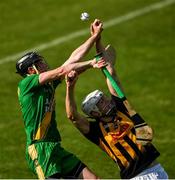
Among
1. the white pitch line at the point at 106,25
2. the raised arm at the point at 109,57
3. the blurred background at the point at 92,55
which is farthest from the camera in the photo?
the white pitch line at the point at 106,25

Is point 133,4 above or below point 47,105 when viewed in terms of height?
above

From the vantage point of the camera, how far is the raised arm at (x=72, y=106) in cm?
1252

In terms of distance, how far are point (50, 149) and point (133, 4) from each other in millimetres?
12912

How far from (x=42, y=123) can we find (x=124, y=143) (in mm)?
1503

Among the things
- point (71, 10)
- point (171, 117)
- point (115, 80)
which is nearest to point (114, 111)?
point (115, 80)

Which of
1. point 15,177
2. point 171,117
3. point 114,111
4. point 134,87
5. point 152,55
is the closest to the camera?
point 114,111

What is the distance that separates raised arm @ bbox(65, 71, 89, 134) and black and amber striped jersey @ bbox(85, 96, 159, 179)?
182mm

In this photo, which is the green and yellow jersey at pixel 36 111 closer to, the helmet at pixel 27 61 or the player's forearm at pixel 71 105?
the helmet at pixel 27 61

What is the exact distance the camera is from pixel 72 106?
1273 centimetres

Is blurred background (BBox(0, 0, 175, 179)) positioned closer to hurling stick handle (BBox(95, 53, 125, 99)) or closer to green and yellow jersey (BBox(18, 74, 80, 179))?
green and yellow jersey (BBox(18, 74, 80, 179))

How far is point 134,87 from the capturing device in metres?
20.7

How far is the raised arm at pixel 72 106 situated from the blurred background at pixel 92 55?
12.3 feet

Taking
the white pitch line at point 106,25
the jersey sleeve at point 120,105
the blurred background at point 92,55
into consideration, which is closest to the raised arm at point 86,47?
the jersey sleeve at point 120,105

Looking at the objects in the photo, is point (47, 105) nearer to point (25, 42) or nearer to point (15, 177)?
point (15, 177)
